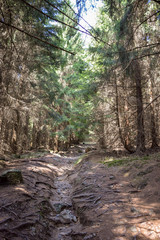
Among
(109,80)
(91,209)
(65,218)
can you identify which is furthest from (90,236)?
(109,80)

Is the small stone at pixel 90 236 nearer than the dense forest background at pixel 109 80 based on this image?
Yes

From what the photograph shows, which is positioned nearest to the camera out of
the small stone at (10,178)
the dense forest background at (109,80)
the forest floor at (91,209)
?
the forest floor at (91,209)

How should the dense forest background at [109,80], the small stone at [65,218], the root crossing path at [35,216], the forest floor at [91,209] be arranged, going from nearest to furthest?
the forest floor at [91,209]
the root crossing path at [35,216]
the small stone at [65,218]
the dense forest background at [109,80]

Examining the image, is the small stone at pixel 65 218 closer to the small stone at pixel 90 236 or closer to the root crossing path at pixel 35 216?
the root crossing path at pixel 35 216

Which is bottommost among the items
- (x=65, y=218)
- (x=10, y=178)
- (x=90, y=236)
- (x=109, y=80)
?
(x=65, y=218)

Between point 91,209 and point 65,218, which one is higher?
point 91,209

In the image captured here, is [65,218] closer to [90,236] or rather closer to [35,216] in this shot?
[35,216]

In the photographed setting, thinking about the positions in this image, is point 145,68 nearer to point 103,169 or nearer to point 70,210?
point 103,169

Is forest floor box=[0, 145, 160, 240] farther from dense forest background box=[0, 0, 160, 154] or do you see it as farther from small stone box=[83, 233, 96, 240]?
dense forest background box=[0, 0, 160, 154]

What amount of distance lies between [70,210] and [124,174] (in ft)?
8.54

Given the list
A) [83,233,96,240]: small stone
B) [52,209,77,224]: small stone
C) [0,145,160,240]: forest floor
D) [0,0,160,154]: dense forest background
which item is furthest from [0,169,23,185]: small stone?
[0,0,160,154]: dense forest background

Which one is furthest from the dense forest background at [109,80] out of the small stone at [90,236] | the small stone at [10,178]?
the small stone at [90,236]

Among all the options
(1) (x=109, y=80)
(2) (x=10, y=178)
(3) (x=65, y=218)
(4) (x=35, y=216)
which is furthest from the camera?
(1) (x=109, y=80)

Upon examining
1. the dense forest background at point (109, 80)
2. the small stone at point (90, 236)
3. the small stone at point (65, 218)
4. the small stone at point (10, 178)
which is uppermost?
the dense forest background at point (109, 80)
